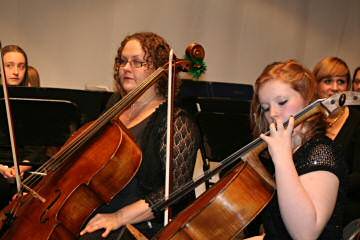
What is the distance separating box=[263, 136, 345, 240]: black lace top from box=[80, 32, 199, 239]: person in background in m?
0.49

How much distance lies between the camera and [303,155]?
144 centimetres

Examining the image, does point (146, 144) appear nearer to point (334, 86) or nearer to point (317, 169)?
point (317, 169)

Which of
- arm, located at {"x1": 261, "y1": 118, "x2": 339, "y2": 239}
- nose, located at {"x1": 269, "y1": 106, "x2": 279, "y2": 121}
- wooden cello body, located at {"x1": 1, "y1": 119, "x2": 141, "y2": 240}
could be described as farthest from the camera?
wooden cello body, located at {"x1": 1, "y1": 119, "x2": 141, "y2": 240}

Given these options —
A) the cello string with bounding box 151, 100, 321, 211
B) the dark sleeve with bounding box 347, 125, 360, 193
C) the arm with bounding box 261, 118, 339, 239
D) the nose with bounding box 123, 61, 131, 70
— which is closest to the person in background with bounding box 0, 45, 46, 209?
the nose with bounding box 123, 61, 131, 70

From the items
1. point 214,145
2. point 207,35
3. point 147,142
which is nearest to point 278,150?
point 147,142

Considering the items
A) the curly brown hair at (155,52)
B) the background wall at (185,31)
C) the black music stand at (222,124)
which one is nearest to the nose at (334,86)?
the black music stand at (222,124)

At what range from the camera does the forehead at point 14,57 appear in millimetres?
3402

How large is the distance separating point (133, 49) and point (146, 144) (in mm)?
400

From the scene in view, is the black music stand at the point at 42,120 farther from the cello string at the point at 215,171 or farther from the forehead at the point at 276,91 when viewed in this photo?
the forehead at the point at 276,91

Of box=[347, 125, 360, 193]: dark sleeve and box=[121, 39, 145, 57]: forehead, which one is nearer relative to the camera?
box=[121, 39, 145, 57]: forehead

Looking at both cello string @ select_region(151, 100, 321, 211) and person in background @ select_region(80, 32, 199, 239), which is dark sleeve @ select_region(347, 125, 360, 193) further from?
cello string @ select_region(151, 100, 321, 211)

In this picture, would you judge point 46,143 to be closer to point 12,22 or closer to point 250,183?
point 250,183

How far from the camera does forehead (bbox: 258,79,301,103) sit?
1.49 metres

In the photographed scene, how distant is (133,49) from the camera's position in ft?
7.01
